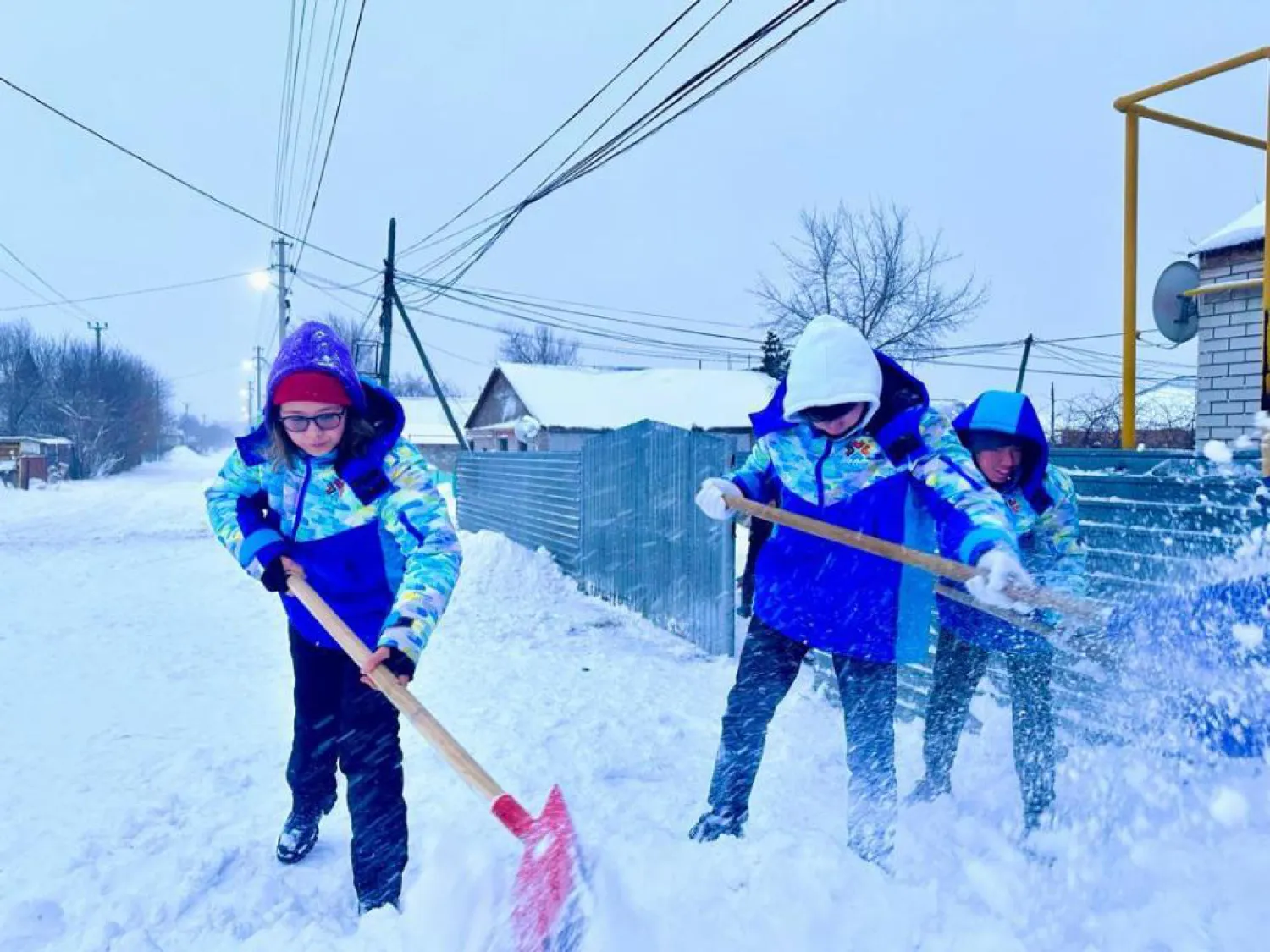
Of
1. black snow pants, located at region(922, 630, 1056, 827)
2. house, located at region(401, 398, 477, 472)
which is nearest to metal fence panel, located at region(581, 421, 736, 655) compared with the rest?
black snow pants, located at region(922, 630, 1056, 827)

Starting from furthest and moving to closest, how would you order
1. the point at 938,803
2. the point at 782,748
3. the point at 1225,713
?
the point at 782,748
the point at 938,803
the point at 1225,713

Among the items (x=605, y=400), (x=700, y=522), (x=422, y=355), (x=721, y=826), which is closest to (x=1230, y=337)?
(x=700, y=522)

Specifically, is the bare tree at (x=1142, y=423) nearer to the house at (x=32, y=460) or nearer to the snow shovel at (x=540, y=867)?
the snow shovel at (x=540, y=867)

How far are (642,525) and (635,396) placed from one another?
932 inches

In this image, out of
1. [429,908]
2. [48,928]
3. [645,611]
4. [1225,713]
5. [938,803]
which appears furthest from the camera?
[645,611]

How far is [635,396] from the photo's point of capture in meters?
30.0

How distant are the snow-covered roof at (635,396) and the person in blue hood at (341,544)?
80.1ft

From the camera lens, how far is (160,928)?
2244 mm

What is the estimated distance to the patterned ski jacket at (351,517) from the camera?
91.3 inches

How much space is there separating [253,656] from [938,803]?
4217 millimetres

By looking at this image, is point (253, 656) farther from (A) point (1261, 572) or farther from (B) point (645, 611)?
(A) point (1261, 572)

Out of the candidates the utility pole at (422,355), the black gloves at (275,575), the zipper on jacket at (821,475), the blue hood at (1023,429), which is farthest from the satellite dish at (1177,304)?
the utility pole at (422,355)

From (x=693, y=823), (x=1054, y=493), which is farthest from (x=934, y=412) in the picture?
(x=693, y=823)

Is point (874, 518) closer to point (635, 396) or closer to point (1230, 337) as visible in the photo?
point (1230, 337)
